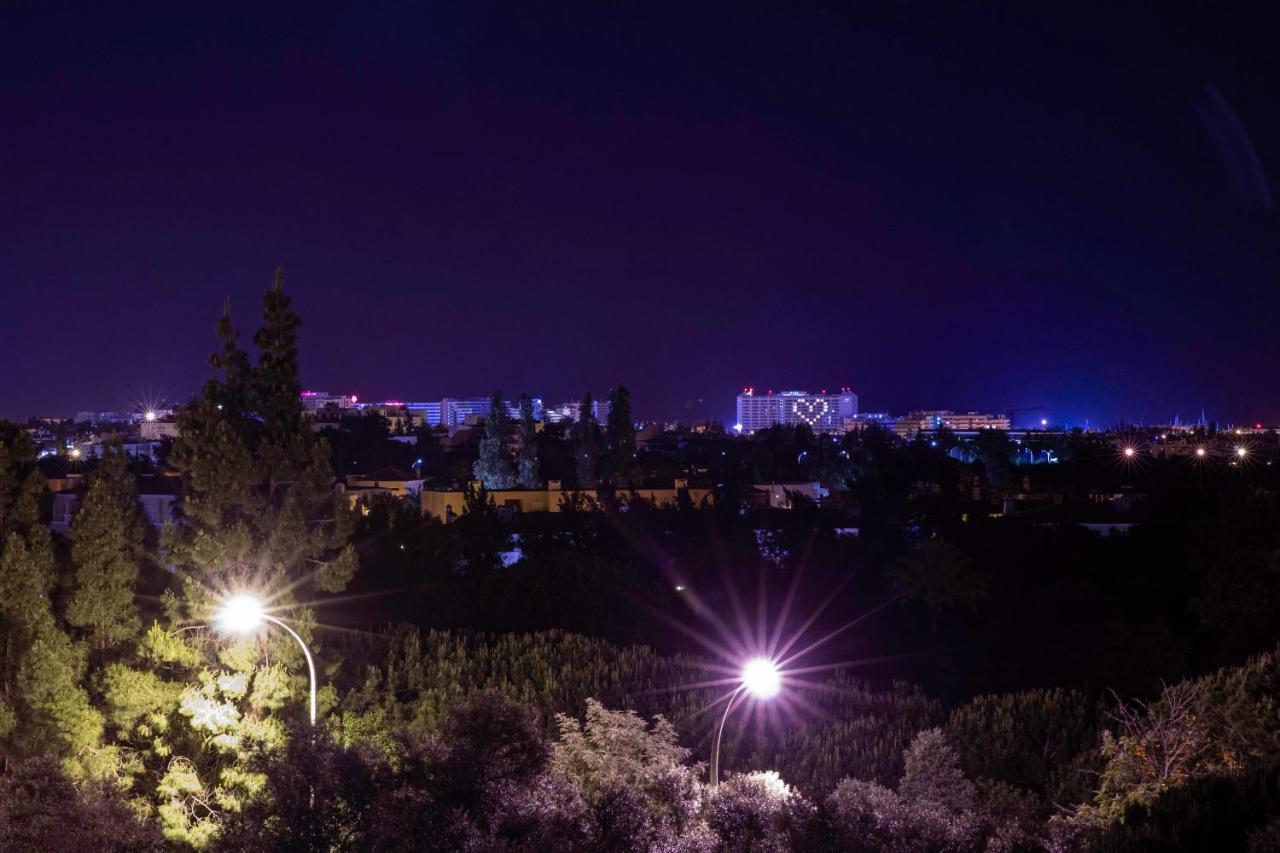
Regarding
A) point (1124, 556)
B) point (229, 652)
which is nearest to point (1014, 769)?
point (229, 652)

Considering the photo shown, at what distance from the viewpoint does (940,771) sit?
11.6 meters

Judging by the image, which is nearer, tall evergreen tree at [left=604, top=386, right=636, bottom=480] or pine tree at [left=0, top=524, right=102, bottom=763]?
pine tree at [left=0, top=524, right=102, bottom=763]

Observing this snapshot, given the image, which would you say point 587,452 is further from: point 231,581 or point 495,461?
point 231,581

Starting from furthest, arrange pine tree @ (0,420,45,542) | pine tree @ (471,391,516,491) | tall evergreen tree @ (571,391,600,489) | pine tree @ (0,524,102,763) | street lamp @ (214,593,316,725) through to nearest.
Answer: tall evergreen tree @ (571,391,600,489) → pine tree @ (471,391,516,491) → pine tree @ (0,420,45,542) → street lamp @ (214,593,316,725) → pine tree @ (0,524,102,763)

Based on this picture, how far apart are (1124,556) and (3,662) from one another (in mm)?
38671

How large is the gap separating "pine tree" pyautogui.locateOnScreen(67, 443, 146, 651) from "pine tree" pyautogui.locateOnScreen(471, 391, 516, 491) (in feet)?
151

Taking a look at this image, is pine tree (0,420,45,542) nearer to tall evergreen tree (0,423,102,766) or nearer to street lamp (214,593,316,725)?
tall evergreen tree (0,423,102,766)

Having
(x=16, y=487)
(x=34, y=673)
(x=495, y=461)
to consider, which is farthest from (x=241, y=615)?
(x=495, y=461)

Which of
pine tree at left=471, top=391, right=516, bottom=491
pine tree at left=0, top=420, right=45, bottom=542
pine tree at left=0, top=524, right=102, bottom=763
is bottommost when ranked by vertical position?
pine tree at left=0, top=524, right=102, bottom=763

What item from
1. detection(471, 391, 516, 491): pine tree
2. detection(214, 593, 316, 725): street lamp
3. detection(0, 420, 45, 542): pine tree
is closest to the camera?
detection(214, 593, 316, 725): street lamp

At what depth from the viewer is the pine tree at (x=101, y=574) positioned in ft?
48.6

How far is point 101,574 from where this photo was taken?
14.9 metres

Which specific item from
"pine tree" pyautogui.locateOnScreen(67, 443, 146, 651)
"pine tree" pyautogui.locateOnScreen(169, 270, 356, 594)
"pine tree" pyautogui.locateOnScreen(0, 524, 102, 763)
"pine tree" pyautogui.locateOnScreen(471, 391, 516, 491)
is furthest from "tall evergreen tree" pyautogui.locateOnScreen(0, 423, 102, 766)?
"pine tree" pyautogui.locateOnScreen(471, 391, 516, 491)

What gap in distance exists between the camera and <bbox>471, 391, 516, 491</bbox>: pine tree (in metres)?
61.8
